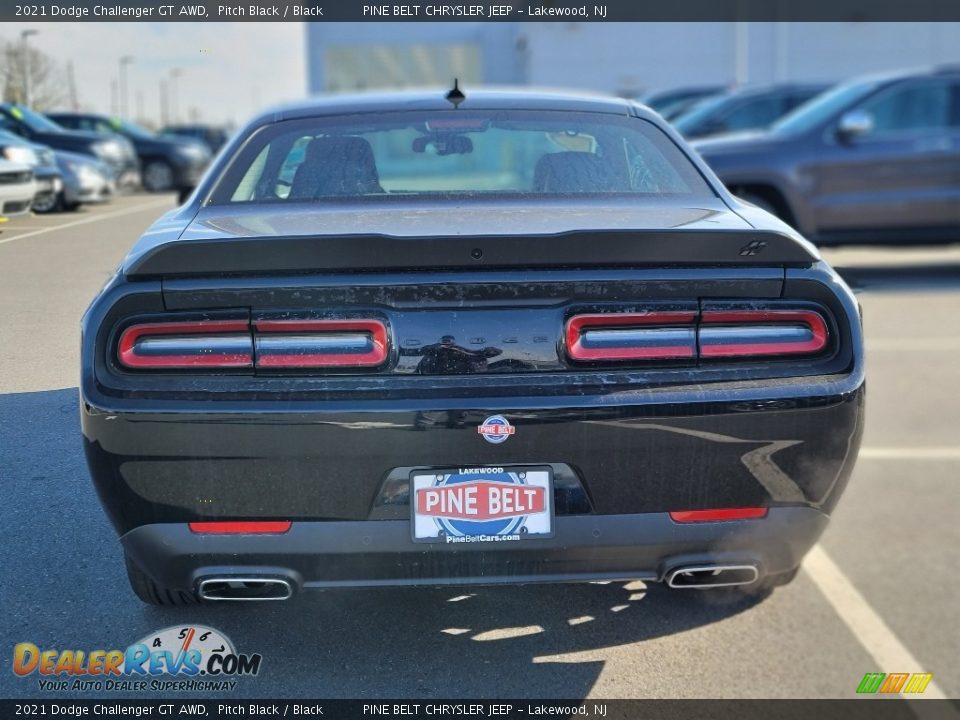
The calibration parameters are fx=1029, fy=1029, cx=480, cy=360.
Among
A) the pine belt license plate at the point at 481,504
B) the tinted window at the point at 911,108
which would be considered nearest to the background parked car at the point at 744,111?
the tinted window at the point at 911,108

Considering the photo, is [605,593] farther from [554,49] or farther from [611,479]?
[554,49]

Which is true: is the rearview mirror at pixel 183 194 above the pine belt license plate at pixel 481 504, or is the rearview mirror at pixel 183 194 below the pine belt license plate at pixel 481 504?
above

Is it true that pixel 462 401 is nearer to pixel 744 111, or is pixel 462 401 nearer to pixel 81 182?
pixel 81 182

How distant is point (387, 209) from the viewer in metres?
2.68

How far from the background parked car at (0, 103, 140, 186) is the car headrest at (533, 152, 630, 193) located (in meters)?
1.37

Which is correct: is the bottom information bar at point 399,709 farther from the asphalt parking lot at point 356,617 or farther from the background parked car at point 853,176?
the background parked car at point 853,176

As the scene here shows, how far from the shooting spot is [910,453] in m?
4.86

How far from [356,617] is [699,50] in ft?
99.2

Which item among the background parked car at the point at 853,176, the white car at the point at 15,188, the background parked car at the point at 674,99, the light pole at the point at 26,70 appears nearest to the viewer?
the white car at the point at 15,188

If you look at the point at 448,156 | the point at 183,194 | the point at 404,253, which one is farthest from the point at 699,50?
the point at 404,253

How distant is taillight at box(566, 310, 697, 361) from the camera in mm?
2273

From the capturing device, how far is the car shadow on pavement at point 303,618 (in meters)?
2.52

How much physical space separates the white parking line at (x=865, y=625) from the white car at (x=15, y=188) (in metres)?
2.49

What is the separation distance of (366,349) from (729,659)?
130 cm
